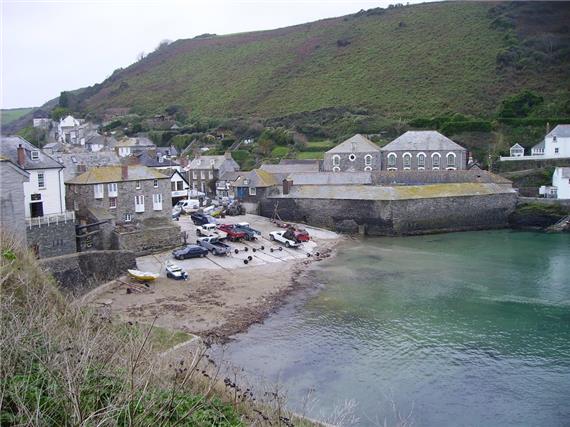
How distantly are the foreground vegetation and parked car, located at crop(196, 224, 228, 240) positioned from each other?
64.5 ft

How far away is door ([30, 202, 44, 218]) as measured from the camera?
22.9 metres

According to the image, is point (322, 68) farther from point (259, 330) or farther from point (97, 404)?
point (97, 404)

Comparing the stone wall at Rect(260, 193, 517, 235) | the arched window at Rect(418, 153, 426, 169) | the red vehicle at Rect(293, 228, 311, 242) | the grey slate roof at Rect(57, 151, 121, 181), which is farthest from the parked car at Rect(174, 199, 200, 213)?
the arched window at Rect(418, 153, 426, 169)

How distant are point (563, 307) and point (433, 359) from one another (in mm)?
7061

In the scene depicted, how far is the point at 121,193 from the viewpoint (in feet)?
86.9

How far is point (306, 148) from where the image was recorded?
180 ft

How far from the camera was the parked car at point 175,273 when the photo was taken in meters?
21.5

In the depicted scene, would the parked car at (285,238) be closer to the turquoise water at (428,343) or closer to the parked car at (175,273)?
the turquoise water at (428,343)

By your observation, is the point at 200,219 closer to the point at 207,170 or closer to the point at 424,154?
the point at 207,170

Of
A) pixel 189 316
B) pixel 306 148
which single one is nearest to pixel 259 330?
pixel 189 316

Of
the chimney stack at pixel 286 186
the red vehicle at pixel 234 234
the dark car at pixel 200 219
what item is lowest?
the red vehicle at pixel 234 234

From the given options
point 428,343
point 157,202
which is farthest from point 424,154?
point 428,343

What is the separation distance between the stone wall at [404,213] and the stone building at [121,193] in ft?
33.2

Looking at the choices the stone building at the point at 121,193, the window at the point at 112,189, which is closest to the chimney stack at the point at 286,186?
the stone building at the point at 121,193
